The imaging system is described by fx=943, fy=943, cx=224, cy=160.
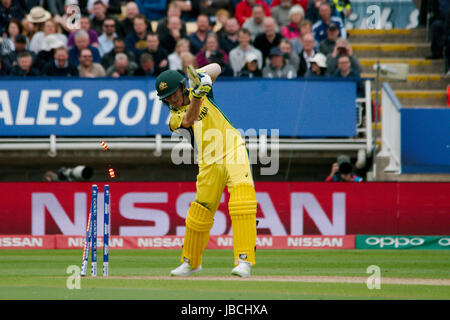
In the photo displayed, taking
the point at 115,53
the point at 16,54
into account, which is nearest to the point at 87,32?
the point at 115,53

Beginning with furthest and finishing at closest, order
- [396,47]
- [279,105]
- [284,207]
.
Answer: [396,47] → [279,105] → [284,207]

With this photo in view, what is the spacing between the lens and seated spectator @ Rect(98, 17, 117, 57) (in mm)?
21312

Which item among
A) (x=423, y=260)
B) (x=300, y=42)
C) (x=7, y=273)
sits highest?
(x=300, y=42)

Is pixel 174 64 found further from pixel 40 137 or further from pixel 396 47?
pixel 396 47

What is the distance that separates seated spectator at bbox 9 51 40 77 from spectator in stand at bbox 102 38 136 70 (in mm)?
1622

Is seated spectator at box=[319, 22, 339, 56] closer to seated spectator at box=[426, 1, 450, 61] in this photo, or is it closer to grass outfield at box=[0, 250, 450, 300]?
seated spectator at box=[426, 1, 450, 61]

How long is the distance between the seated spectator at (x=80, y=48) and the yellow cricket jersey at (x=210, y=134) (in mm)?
10401

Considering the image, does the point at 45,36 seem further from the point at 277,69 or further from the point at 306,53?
the point at 306,53

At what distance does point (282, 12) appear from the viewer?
22.7m

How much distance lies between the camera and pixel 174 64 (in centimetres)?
2019

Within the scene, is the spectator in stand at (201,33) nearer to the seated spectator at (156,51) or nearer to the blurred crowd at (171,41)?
the blurred crowd at (171,41)

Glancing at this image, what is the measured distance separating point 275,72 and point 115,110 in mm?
3487

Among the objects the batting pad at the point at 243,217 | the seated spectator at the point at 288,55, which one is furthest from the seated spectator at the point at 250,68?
the batting pad at the point at 243,217
